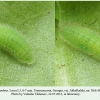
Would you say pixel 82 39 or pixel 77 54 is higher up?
pixel 82 39

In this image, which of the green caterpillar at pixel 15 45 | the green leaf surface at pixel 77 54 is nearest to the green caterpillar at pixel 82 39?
the green leaf surface at pixel 77 54

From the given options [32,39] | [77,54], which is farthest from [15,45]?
[77,54]

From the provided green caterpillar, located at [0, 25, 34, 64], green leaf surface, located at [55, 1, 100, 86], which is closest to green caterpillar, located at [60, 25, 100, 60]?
green leaf surface, located at [55, 1, 100, 86]

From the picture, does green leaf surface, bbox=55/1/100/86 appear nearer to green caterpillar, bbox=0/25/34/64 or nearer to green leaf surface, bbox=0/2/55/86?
green leaf surface, bbox=0/2/55/86

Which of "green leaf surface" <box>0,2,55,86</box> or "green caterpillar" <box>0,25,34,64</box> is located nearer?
"green caterpillar" <box>0,25,34,64</box>

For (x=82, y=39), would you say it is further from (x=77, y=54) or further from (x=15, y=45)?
(x=15, y=45)
